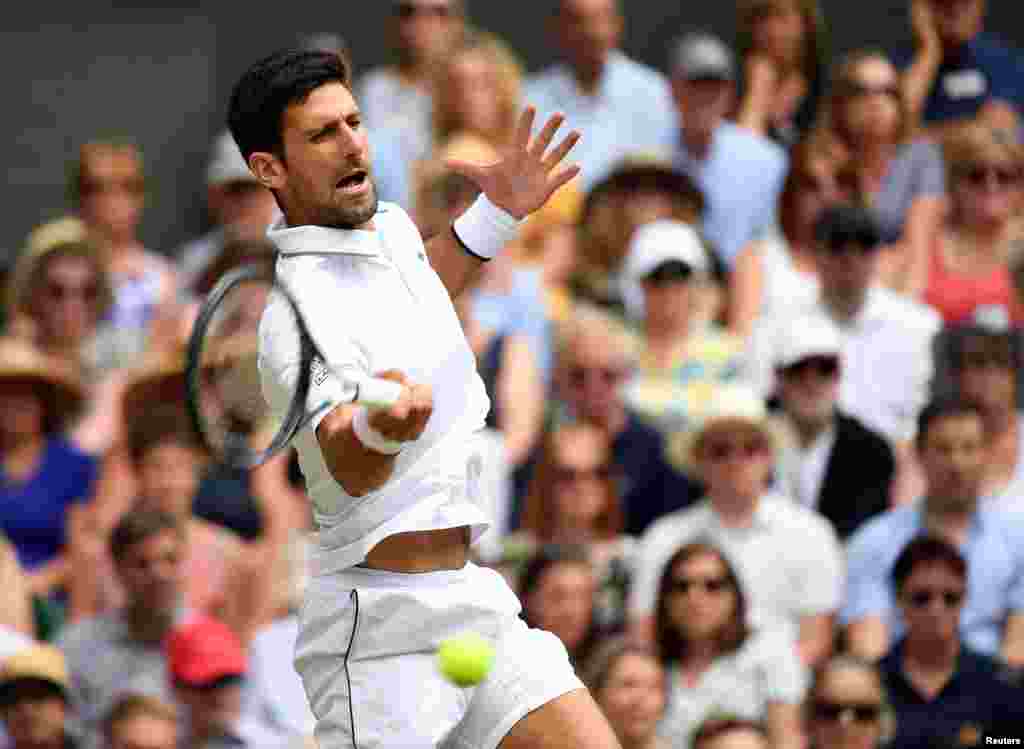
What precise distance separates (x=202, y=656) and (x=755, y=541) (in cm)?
178

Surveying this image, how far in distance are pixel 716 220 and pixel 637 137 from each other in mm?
520

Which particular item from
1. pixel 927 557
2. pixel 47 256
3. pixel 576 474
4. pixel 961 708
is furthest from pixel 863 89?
pixel 47 256

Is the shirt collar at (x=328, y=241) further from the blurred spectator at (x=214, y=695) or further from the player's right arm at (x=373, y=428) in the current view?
the blurred spectator at (x=214, y=695)

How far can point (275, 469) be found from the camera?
25.7ft

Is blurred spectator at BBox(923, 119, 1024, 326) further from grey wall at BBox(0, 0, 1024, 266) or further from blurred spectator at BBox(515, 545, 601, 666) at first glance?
grey wall at BBox(0, 0, 1024, 266)

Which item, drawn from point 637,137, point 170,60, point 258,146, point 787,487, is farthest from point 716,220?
point 258,146

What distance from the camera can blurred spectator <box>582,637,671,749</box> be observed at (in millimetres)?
6828

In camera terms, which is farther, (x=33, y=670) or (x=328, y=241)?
(x=33, y=670)

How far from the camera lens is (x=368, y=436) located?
4.21m

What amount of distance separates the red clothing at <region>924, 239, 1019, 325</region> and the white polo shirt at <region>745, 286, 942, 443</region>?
28 centimetres

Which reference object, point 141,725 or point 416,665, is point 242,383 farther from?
point 141,725

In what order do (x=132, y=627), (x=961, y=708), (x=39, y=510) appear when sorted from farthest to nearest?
(x=39, y=510)
(x=132, y=627)
(x=961, y=708)

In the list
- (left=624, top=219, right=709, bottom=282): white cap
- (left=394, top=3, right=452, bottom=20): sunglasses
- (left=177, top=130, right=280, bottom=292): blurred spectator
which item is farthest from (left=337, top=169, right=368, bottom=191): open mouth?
(left=394, top=3, right=452, bottom=20): sunglasses

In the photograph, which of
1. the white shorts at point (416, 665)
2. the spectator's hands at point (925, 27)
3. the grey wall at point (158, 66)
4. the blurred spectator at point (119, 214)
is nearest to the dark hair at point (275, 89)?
the white shorts at point (416, 665)
